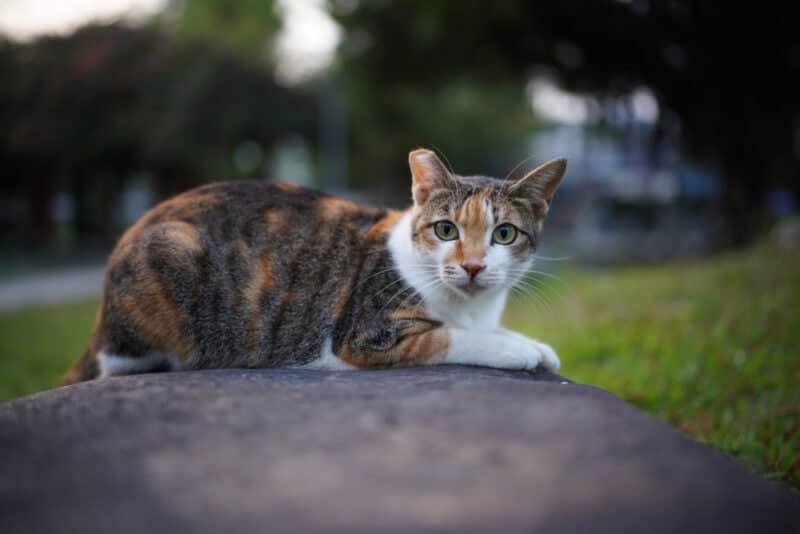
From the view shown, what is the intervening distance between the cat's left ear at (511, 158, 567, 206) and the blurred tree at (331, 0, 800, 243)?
894 centimetres

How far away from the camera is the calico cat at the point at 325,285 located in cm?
309

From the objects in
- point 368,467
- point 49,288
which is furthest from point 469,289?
point 49,288

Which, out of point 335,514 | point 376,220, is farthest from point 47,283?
point 335,514

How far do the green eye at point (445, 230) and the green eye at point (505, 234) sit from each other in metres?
0.20

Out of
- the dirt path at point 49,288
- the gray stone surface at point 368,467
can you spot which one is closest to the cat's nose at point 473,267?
the gray stone surface at point 368,467

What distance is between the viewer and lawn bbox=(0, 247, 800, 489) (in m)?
4.13

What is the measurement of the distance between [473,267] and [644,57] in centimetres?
1139

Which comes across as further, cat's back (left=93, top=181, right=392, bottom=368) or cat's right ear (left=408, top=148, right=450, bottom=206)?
cat's right ear (left=408, top=148, right=450, bottom=206)

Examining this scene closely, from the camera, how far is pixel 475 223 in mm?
3092

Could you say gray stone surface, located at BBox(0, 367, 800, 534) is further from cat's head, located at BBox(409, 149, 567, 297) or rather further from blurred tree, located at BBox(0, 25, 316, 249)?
blurred tree, located at BBox(0, 25, 316, 249)

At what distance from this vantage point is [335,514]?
1478 millimetres

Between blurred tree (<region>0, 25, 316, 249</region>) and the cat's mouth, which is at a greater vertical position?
blurred tree (<region>0, 25, 316, 249</region>)

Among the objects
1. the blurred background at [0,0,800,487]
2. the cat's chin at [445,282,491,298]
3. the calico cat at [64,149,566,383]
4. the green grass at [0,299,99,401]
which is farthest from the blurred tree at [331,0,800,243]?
the cat's chin at [445,282,491,298]

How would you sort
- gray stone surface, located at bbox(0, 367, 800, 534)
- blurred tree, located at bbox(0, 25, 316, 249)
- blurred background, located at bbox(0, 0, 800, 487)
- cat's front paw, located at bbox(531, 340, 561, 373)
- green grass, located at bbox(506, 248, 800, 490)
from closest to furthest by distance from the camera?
gray stone surface, located at bbox(0, 367, 800, 534) < cat's front paw, located at bbox(531, 340, 561, 373) < green grass, located at bbox(506, 248, 800, 490) < blurred background, located at bbox(0, 0, 800, 487) < blurred tree, located at bbox(0, 25, 316, 249)
